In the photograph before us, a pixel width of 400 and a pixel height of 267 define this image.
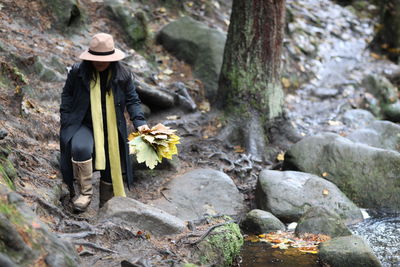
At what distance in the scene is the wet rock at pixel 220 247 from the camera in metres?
4.60

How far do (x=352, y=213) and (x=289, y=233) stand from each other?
1173mm

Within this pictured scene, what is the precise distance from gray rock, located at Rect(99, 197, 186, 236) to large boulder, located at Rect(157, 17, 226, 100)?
517 cm

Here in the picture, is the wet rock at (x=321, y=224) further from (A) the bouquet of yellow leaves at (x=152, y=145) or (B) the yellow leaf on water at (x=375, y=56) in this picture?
(B) the yellow leaf on water at (x=375, y=56)

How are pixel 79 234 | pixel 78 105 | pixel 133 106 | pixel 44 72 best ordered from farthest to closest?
pixel 44 72 → pixel 133 106 → pixel 78 105 → pixel 79 234

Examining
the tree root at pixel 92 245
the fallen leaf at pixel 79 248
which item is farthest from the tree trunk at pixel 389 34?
the fallen leaf at pixel 79 248

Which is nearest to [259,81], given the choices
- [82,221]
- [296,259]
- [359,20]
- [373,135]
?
[373,135]

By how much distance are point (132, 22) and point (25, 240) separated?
7.91 meters

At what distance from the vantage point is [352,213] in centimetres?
676

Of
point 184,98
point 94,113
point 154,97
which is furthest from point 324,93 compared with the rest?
point 94,113

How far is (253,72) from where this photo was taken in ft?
27.4

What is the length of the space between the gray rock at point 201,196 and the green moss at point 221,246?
4.00ft

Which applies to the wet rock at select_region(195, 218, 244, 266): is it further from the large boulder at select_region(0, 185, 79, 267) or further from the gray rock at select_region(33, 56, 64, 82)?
the gray rock at select_region(33, 56, 64, 82)

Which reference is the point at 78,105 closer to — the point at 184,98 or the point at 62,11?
the point at 184,98

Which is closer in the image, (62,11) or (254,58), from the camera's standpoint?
(254,58)
